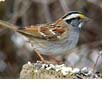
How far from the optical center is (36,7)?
1.39 meters

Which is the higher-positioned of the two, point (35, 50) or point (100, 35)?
point (100, 35)

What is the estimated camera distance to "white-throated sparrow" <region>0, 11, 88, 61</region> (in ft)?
4.58

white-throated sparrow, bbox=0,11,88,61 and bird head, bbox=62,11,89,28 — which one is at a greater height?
bird head, bbox=62,11,89,28

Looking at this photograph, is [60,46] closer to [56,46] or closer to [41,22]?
[56,46]

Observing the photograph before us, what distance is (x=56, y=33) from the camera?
141 centimetres

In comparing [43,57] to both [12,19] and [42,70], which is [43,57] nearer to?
[42,70]

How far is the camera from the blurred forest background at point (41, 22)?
4.53 ft

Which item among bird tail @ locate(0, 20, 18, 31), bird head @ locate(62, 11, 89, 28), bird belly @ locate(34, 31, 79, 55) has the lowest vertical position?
bird belly @ locate(34, 31, 79, 55)

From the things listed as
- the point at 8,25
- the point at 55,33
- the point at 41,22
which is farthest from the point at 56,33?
the point at 8,25

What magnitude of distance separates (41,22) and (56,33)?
0.12m

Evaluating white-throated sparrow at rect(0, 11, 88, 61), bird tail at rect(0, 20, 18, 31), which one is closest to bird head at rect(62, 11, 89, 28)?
white-throated sparrow at rect(0, 11, 88, 61)

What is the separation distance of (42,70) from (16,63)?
173 mm

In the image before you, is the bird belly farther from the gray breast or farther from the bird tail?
the bird tail
